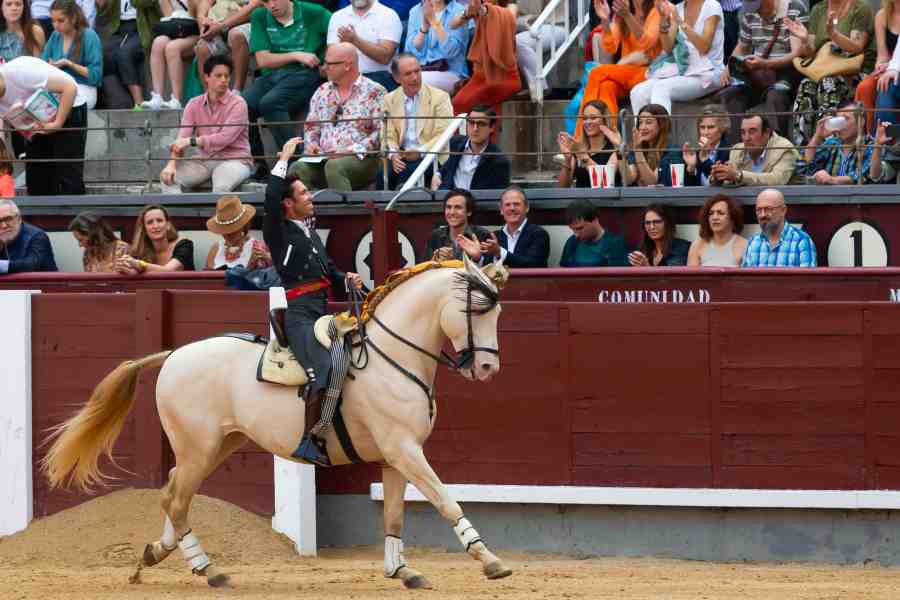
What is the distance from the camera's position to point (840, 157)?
11367mm

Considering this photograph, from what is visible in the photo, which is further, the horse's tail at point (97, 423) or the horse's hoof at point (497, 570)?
the horse's tail at point (97, 423)

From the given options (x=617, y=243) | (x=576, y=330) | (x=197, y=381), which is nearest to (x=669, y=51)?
(x=617, y=243)

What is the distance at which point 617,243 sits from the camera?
1120 centimetres

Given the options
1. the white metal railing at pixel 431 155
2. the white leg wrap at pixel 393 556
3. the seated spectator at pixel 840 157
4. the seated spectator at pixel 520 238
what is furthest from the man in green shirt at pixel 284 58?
the white leg wrap at pixel 393 556

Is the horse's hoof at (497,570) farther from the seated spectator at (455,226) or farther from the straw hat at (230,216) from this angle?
the straw hat at (230,216)

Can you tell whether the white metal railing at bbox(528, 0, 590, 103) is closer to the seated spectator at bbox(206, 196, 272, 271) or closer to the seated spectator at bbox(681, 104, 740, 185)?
the seated spectator at bbox(681, 104, 740, 185)

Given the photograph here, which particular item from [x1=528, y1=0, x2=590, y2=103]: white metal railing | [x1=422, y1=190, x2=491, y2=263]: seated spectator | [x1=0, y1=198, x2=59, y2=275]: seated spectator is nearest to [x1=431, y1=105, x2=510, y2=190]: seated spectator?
[x1=422, y1=190, x2=491, y2=263]: seated spectator

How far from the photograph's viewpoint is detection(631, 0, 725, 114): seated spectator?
12.2 metres

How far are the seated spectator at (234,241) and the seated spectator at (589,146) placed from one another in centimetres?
210

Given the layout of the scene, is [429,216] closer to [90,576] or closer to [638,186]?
[638,186]

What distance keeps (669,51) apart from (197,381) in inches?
197

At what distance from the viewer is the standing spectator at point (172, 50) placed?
1417 centimetres

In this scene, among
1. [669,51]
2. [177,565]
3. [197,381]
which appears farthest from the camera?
[669,51]

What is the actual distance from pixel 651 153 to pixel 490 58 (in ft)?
5.14
